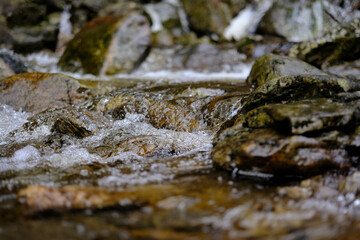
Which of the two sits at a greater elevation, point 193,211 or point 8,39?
point 8,39

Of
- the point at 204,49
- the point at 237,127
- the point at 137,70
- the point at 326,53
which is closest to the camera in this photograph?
the point at 237,127

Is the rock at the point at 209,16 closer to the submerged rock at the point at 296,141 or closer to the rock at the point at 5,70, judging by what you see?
the rock at the point at 5,70

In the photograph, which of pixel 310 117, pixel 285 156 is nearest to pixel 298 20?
pixel 310 117

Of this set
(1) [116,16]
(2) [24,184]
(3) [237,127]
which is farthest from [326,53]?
(2) [24,184]

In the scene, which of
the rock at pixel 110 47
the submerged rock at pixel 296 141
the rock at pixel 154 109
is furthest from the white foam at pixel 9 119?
the submerged rock at pixel 296 141

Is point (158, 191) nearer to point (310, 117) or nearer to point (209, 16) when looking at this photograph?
point (310, 117)

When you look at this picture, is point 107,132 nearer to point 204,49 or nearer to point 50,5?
point 204,49
